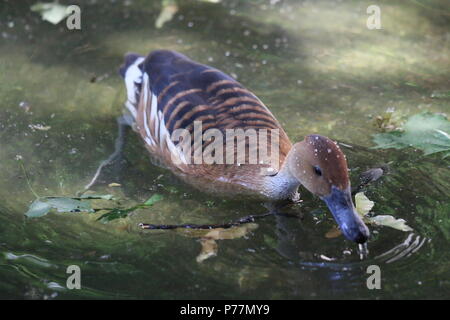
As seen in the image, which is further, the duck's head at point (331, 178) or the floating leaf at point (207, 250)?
the floating leaf at point (207, 250)

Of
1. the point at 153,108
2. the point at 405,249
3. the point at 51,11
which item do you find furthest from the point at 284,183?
the point at 51,11

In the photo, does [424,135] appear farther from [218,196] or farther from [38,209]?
[38,209]

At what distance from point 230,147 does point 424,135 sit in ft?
4.80

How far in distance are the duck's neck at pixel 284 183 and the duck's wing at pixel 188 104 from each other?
226 mm

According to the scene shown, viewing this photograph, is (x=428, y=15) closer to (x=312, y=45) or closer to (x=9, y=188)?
(x=312, y=45)

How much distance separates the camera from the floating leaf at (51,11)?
7.80 meters

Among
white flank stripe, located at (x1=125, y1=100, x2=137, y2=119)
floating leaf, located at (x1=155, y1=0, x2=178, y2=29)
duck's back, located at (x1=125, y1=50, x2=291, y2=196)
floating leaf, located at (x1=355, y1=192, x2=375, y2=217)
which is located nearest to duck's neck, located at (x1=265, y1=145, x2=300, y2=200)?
duck's back, located at (x1=125, y1=50, x2=291, y2=196)

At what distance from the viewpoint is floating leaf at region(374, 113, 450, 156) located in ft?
14.8

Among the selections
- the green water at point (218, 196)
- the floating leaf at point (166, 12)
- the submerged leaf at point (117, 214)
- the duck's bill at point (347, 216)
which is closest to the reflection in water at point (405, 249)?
the green water at point (218, 196)

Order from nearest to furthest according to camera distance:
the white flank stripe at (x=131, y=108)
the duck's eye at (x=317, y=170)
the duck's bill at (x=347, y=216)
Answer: the duck's bill at (x=347, y=216)
the duck's eye at (x=317, y=170)
the white flank stripe at (x=131, y=108)

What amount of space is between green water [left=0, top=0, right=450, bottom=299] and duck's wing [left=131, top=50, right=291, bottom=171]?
0.83ft

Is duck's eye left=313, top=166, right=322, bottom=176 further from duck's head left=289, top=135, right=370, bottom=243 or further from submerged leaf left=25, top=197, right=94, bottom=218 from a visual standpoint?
submerged leaf left=25, top=197, right=94, bottom=218

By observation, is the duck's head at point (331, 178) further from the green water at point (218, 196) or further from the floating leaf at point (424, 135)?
the floating leaf at point (424, 135)

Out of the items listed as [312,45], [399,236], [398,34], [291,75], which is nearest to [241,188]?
[399,236]
